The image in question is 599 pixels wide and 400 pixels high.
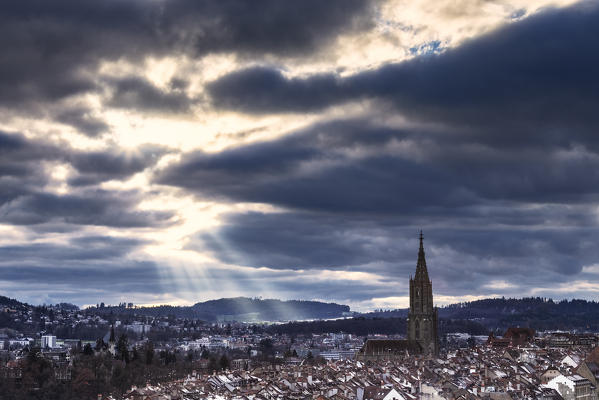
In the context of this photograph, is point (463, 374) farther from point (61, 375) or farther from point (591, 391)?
point (61, 375)

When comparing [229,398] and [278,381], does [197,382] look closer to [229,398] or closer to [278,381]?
[278,381]

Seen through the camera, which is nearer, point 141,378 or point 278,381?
point 278,381

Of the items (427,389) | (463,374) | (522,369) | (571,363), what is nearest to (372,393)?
(427,389)

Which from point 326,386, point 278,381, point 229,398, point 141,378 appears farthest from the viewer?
point 141,378

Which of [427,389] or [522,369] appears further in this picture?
[522,369]

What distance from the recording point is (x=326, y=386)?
511ft

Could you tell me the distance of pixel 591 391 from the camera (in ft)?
536

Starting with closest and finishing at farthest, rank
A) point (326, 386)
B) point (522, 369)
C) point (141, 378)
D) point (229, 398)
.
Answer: point (229, 398), point (326, 386), point (522, 369), point (141, 378)

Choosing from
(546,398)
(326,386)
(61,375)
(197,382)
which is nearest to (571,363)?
(546,398)

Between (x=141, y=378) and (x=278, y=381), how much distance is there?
41.4 meters

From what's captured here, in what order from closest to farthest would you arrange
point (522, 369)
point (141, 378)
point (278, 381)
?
point (278, 381) → point (522, 369) → point (141, 378)

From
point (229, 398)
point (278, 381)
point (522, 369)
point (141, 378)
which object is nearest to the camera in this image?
point (229, 398)

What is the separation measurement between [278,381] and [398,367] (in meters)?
39.7

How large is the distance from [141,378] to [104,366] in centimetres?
812
